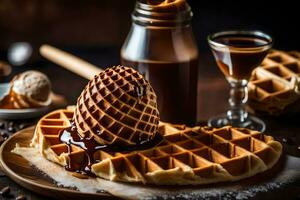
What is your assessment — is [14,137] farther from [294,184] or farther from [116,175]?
[294,184]

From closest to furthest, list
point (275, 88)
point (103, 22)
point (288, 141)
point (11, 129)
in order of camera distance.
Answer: point (288, 141) < point (11, 129) < point (275, 88) < point (103, 22)

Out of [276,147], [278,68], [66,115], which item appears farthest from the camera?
[278,68]

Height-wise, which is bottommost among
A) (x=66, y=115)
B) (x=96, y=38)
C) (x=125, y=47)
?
(x=96, y=38)

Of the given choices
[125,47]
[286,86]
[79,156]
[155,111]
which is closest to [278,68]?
[286,86]

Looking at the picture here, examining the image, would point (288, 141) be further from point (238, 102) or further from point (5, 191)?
A: point (5, 191)

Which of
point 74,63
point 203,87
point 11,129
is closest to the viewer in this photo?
point 11,129

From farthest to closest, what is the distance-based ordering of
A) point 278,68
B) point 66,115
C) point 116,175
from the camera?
1. point 278,68
2. point 66,115
3. point 116,175

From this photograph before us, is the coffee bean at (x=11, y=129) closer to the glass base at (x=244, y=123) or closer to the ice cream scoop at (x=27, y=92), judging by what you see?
the ice cream scoop at (x=27, y=92)

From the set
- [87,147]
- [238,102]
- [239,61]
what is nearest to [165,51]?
[239,61]
